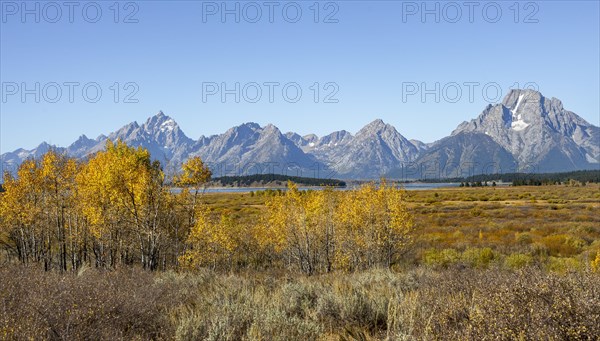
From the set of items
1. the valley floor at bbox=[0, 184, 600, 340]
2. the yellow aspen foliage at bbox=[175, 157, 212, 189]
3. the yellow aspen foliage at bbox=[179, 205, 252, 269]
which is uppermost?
the yellow aspen foliage at bbox=[175, 157, 212, 189]

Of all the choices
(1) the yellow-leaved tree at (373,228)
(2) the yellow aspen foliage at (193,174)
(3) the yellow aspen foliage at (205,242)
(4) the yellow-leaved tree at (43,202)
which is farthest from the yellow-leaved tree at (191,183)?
(1) the yellow-leaved tree at (373,228)

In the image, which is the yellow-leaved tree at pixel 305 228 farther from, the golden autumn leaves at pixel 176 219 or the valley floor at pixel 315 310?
the valley floor at pixel 315 310

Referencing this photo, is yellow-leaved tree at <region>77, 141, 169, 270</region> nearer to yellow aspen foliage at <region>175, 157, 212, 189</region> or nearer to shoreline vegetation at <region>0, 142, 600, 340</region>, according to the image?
shoreline vegetation at <region>0, 142, 600, 340</region>

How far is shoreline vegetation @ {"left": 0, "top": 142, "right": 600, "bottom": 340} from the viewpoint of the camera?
5.64 meters

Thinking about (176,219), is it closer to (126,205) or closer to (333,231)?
(126,205)

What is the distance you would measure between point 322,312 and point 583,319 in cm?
445

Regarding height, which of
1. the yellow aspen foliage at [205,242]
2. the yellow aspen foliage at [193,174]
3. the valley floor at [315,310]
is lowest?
the yellow aspen foliage at [205,242]

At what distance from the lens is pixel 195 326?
6.39 meters

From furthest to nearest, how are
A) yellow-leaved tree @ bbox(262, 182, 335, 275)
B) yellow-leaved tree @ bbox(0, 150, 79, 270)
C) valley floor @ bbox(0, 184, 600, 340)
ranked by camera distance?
yellow-leaved tree @ bbox(0, 150, 79, 270)
yellow-leaved tree @ bbox(262, 182, 335, 275)
valley floor @ bbox(0, 184, 600, 340)

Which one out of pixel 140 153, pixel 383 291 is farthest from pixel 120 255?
pixel 383 291

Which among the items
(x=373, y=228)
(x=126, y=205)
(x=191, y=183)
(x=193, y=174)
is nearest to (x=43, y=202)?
(x=126, y=205)

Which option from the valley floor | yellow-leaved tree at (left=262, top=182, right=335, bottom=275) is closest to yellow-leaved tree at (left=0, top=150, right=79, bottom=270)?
yellow-leaved tree at (left=262, top=182, right=335, bottom=275)

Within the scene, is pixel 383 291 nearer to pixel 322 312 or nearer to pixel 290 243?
pixel 322 312

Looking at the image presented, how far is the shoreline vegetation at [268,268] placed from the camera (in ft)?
18.5
